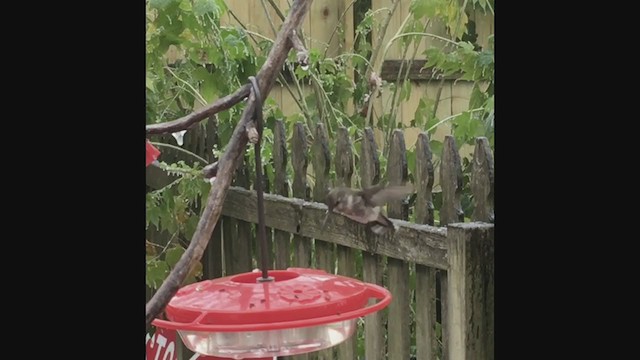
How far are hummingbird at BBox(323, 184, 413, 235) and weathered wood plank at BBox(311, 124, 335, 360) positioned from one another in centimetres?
6

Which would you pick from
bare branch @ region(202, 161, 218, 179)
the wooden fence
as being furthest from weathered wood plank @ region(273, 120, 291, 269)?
bare branch @ region(202, 161, 218, 179)

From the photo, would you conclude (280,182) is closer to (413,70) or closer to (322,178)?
(322,178)

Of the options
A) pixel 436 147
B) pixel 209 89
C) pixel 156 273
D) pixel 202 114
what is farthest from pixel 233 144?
pixel 436 147

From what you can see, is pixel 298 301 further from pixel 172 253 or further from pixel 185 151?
pixel 185 151

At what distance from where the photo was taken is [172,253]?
0.85 metres

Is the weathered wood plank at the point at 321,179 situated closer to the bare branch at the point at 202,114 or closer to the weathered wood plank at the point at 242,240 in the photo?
the weathered wood plank at the point at 242,240

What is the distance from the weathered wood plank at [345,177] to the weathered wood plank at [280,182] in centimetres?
7

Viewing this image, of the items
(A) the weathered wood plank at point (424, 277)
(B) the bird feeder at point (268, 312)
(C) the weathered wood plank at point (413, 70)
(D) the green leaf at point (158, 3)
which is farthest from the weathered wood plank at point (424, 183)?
(D) the green leaf at point (158, 3)

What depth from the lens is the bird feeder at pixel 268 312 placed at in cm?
64

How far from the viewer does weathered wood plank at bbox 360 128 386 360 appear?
0.93 metres
